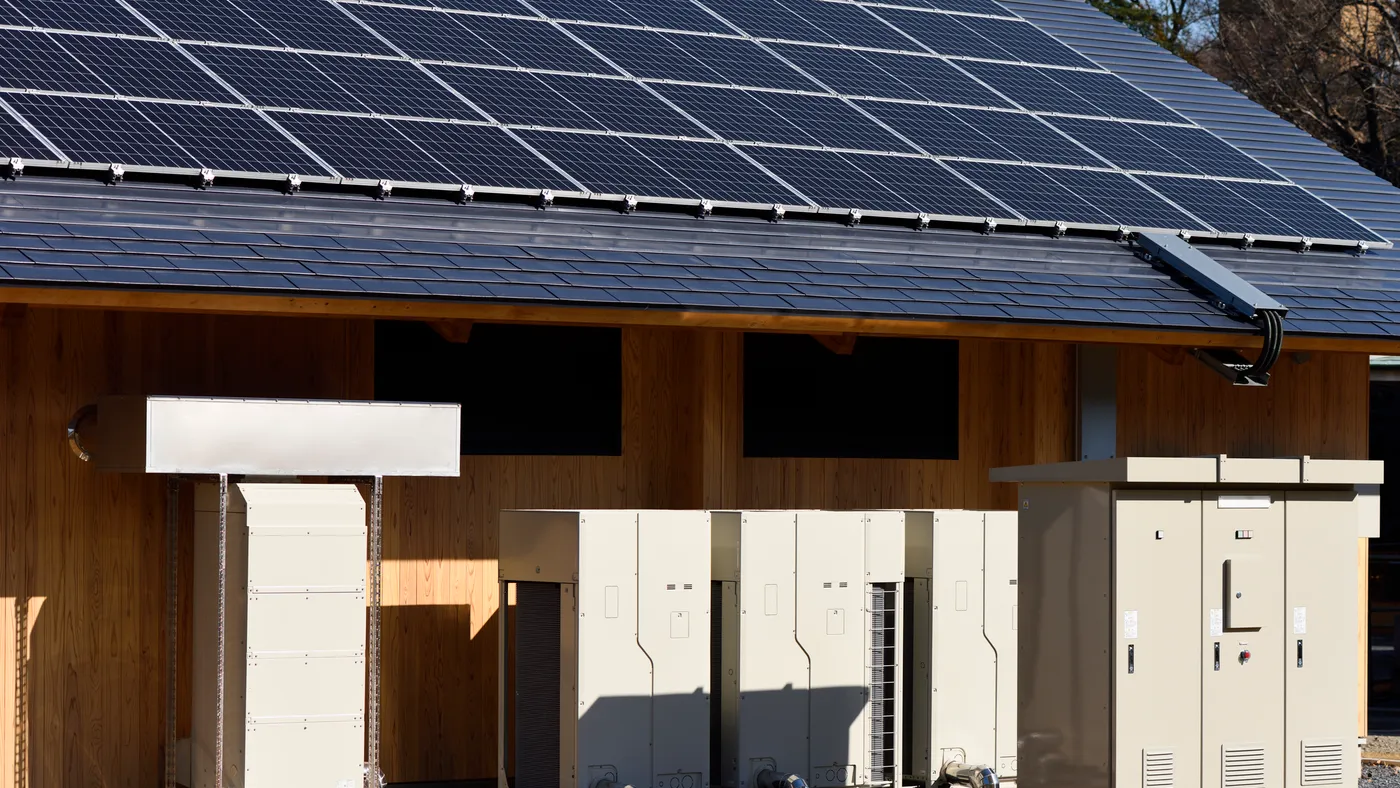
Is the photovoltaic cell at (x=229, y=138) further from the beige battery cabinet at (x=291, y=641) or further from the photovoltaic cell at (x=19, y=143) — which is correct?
the beige battery cabinet at (x=291, y=641)

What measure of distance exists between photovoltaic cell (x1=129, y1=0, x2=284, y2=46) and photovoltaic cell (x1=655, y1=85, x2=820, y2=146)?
313 cm

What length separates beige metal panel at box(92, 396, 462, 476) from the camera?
9.94 m

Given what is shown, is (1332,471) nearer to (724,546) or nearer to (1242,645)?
(1242,645)

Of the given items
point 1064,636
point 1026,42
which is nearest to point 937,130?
point 1026,42

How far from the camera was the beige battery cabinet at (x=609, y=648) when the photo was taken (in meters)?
10.8

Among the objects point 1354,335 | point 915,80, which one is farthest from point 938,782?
point 915,80

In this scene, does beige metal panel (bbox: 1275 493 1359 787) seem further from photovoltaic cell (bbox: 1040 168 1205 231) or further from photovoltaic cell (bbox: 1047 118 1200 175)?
photovoltaic cell (bbox: 1047 118 1200 175)

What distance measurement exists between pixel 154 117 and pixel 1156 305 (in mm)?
6977

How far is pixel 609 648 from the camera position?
10.9 meters

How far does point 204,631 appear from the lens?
1059 cm

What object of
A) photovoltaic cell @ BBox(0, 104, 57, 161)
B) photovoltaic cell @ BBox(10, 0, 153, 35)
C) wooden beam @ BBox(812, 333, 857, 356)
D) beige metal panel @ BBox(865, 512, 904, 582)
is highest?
photovoltaic cell @ BBox(10, 0, 153, 35)

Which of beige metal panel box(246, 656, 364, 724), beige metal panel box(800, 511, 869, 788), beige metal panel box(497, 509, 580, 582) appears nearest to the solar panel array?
beige metal panel box(497, 509, 580, 582)

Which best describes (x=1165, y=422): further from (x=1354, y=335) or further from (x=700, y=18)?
(x=700, y=18)

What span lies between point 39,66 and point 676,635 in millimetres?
5681
